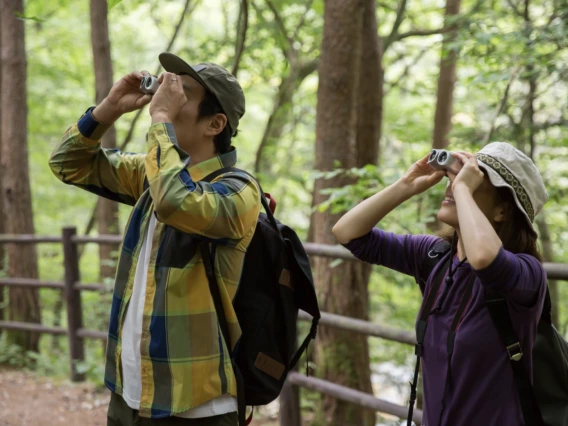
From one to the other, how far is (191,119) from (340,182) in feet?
8.62

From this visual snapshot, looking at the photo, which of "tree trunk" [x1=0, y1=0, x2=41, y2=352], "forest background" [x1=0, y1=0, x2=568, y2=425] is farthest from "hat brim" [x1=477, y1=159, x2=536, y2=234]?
"tree trunk" [x1=0, y1=0, x2=41, y2=352]

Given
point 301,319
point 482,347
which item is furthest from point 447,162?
point 301,319

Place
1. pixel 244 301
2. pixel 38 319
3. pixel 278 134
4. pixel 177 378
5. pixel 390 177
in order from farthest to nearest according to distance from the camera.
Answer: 1. pixel 278 134
2. pixel 38 319
3. pixel 390 177
4. pixel 244 301
5. pixel 177 378

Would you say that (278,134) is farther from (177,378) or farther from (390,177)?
(177,378)

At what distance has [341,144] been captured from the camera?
4535 mm

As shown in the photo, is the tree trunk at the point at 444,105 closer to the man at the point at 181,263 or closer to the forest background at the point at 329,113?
the forest background at the point at 329,113

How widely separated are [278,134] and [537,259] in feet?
32.2

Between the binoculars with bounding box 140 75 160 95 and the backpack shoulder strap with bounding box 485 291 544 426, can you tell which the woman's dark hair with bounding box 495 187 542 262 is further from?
the binoculars with bounding box 140 75 160 95

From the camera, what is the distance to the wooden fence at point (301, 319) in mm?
3387

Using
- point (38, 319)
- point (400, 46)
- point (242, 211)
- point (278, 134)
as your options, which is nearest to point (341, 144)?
point (242, 211)

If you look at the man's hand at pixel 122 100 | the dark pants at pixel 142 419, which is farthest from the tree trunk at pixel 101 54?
the dark pants at pixel 142 419

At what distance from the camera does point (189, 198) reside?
1.77m

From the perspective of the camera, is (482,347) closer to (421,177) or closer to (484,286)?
(484,286)

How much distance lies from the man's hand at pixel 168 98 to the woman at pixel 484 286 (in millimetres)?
860
